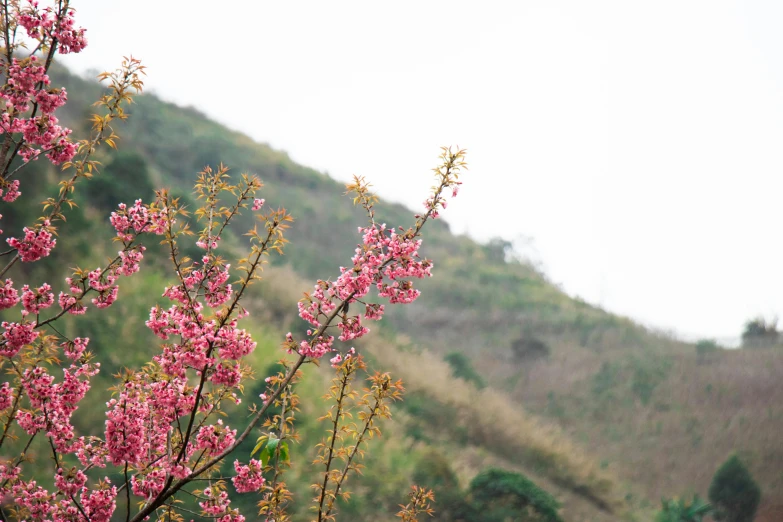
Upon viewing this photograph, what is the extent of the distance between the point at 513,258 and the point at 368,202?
106 feet

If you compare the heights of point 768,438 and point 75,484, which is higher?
point 768,438

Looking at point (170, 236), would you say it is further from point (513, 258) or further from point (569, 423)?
point (513, 258)

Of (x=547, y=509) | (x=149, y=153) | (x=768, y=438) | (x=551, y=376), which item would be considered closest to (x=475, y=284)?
(x=551, y=376)

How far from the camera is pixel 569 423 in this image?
19.6 metres

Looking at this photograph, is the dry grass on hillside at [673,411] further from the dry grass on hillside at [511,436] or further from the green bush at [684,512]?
the dry grass on hillside at [511,436]

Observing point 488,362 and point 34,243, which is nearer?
point 34,243

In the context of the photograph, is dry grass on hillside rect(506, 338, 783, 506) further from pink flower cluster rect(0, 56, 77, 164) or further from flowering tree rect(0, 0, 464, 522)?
pink flower cluster rect(0, 56, 77, 164)

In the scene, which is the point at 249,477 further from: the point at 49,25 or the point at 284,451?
the point at 49,25

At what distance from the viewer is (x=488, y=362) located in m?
23.7

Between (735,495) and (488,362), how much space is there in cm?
1113

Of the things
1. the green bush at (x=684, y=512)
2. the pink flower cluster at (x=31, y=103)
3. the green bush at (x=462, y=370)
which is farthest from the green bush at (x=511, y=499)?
the pink flower cluster at (x=31, y=103)

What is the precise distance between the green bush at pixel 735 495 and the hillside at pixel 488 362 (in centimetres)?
173

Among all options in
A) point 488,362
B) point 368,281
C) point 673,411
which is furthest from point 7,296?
point 488,362

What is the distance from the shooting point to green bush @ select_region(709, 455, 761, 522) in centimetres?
1326
